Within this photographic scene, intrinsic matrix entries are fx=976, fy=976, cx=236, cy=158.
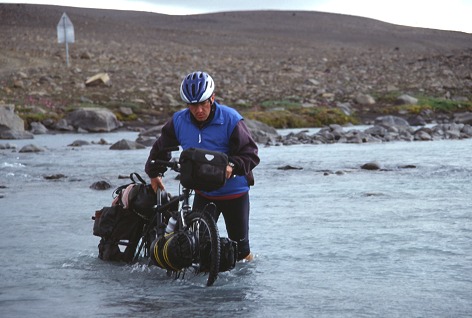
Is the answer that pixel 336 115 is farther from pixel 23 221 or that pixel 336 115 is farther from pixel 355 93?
pixel 23 221

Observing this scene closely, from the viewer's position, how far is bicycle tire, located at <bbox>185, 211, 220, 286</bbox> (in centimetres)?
720

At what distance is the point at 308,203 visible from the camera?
1326cm

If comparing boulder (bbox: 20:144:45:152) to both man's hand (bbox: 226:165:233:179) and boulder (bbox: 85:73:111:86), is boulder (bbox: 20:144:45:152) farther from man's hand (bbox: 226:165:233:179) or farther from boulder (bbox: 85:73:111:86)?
man's hand (bbox: 226:165:233:179)

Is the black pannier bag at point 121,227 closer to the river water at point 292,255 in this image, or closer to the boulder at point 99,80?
the river water at point 292,255

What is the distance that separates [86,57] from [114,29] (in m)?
29.4

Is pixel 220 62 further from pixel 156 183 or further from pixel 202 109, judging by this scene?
pixel 202 109

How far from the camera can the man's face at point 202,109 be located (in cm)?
734

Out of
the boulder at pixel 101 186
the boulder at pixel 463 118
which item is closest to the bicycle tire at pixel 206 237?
the boulder at pixel 101 186

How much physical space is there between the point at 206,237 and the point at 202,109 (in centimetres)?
96

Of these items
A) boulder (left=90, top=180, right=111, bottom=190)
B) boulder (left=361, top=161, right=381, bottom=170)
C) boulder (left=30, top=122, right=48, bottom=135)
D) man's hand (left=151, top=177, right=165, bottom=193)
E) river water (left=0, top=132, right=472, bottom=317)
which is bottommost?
boulder (left=30, top=122, right=48, bottom=135)

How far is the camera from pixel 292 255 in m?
9.26

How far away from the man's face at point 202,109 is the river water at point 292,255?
1.36 m

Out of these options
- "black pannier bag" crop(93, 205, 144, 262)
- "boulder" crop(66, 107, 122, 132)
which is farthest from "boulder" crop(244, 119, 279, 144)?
"black pannier bag" crop(93, 205, 144, 262)

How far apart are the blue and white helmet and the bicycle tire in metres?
0.86
